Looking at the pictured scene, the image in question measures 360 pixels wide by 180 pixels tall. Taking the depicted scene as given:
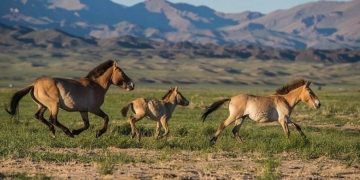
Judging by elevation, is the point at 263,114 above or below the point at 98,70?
below

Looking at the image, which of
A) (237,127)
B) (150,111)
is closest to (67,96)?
(150,111)

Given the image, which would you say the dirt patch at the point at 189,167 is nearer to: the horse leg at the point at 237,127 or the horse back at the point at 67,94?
the horse back at the point at 67,94

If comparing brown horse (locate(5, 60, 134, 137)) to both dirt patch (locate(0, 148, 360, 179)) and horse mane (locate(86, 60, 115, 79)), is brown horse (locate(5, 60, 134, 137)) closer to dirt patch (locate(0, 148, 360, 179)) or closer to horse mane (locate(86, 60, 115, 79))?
horse mane (locate(86, 60, 115, 79))

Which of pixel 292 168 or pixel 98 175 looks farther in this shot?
pixel 292 168

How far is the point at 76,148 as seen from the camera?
15352mm

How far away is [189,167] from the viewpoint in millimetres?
12617

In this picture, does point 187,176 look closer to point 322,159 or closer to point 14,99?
point 322,159

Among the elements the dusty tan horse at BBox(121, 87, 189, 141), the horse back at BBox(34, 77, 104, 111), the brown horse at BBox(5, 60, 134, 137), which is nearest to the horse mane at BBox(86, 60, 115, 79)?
the brown horse at BBox(5, 60, 134, 137)

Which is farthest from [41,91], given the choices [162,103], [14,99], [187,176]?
[187,176]

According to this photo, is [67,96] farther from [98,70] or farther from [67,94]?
[98,70]

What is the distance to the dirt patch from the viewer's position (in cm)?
1154

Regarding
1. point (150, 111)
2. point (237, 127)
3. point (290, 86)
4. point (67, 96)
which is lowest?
point (237, 127)

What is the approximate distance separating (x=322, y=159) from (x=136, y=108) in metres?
5.54

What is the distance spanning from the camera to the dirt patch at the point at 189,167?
1154 cm
